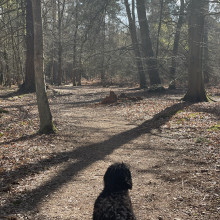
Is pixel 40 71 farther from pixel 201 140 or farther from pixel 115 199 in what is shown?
pixel 115 199

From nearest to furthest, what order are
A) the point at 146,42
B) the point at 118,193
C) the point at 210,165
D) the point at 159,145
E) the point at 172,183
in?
the point at 118,193 → the point at 172,183 → the point at 210,165 → the point at 159,145 → the point at 146,42

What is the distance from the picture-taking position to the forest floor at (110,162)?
4.26 metres

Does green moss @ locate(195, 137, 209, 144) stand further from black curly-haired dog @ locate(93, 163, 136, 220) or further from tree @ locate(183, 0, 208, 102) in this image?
tree @ locate(183, 0, 208, 102)

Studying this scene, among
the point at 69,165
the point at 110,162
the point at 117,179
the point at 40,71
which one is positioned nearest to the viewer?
the point at 117,179

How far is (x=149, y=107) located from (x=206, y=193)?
9650 millimetres

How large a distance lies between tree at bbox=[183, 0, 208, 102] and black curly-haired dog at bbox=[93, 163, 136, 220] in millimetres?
11885

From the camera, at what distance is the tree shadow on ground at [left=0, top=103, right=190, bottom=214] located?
4.40 metres

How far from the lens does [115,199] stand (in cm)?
311

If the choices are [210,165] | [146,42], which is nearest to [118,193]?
[210,165]

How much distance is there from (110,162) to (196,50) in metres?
10.00

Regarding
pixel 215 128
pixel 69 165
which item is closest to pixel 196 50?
pixel 215 128

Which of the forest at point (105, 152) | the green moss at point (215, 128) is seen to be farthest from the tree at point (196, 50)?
the green moss at point (215, 128)

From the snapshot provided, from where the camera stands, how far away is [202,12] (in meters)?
12.9

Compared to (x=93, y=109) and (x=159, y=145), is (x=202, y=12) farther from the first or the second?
(x=159, y=145)
